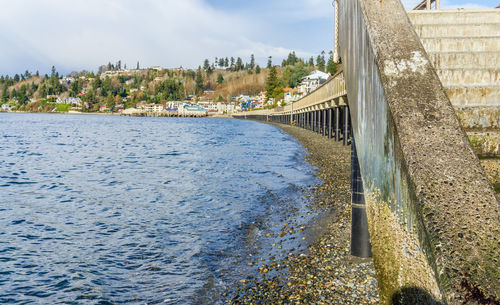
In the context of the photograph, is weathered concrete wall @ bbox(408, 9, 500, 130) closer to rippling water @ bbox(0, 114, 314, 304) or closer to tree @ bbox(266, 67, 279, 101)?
rippling water @ bbox(0, 114, 314, 304)

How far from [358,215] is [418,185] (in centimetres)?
379

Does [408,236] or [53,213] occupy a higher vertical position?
[408,236]

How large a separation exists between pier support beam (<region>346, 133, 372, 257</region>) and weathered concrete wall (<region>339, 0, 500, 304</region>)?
2369mm

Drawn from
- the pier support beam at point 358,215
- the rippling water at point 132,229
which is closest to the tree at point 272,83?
the rippling water at point 132,229

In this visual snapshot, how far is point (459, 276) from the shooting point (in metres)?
1.50

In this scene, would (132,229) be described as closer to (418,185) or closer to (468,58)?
(468,58)

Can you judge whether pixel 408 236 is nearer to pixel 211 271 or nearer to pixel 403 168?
pixel 403 168

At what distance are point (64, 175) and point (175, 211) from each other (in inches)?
430

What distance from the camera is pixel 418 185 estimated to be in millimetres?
1832

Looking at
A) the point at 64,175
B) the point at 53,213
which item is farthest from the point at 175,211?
the point at 64,175

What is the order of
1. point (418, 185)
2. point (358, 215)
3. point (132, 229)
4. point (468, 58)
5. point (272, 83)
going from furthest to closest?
point (272, 83), point (132, 229), point (358, 215), point (468, 58), point (418, 185)

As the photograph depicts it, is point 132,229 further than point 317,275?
Yes

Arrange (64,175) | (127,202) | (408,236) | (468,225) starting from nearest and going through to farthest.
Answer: (468,225), (408,236), (127,202), (64,175)

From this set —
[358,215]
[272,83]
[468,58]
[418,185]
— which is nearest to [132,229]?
[358,215]
